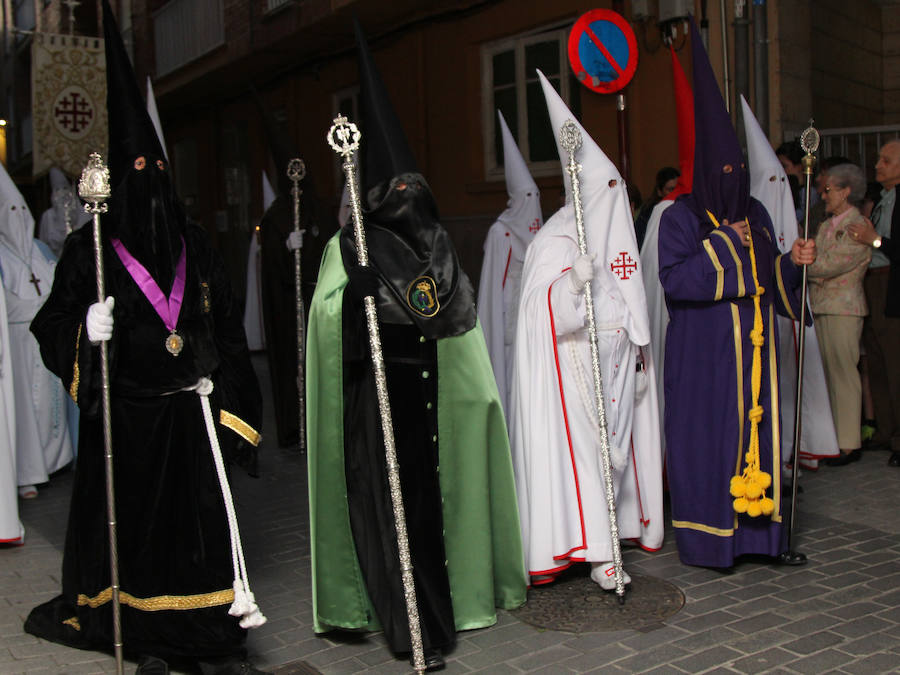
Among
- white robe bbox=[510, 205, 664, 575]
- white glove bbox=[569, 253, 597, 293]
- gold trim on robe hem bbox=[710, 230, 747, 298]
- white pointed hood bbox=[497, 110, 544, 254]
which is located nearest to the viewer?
white glove bbox=[569, 253, 597, 293]

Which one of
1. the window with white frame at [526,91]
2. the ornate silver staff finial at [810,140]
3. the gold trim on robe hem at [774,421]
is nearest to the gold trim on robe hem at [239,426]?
the gold trim on robe hem at [774,421]

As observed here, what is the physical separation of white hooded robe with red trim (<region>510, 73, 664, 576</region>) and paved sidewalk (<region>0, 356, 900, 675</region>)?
554 millimetres

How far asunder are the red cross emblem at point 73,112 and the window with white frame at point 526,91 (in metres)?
6.56

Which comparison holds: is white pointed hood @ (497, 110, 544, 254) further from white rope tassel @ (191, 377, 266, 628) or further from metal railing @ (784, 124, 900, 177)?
white rope tassel @ (191, 377, 266, 628)

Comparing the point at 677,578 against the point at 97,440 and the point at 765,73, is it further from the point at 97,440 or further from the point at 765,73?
the point at 765,73

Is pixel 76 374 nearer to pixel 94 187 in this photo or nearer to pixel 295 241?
pixel 94 187

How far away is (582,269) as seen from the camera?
5074mm

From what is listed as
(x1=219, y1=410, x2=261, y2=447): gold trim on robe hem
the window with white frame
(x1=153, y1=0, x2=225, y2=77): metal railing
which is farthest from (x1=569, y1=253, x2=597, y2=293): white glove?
(x1=153, y1=0, x2=225, y2=77): metal railing

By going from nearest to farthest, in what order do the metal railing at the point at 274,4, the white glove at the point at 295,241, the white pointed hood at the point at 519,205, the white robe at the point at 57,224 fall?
the white pointed hood at the point at 519,205 < the white glove at the point at 295,241 < the white robe at the point at 57,224 < the metal railing at the point at 274,4

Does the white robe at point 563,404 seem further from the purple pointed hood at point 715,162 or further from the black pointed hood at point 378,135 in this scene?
the black pointed hood at point 378,135

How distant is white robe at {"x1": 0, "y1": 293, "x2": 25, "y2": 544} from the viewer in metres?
6.41

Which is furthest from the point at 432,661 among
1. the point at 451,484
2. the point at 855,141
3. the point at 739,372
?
the point at 855,141

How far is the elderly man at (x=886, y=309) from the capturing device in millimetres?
7605

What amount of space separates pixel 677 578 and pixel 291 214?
18.3 feet
